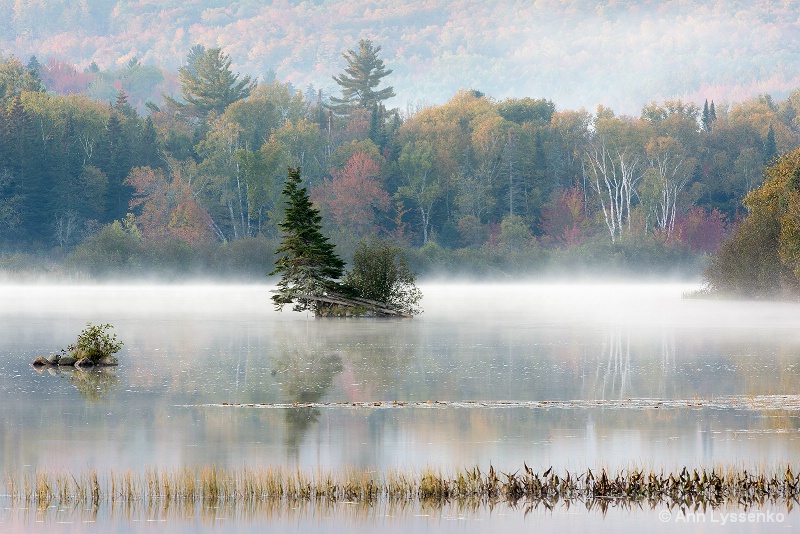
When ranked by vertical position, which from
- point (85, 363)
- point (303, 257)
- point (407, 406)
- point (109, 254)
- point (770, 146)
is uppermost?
point (770, 146)

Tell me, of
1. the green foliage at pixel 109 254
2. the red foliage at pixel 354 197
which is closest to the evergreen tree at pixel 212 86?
the red foliage at pixel 354 197

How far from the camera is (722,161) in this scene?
4727 inches

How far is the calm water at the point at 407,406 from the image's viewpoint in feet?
51.6

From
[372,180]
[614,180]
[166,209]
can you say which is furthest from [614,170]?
[166,209]

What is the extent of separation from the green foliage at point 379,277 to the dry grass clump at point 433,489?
33973 mm

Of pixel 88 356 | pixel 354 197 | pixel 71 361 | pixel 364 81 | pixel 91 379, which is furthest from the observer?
pixel 364 81

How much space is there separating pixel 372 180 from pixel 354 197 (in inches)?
154

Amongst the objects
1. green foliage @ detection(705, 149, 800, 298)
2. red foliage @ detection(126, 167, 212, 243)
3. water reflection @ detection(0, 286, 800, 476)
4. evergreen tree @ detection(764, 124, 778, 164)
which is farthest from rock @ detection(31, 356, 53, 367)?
evergreen tree @ detection(764, 124, 778, 164)

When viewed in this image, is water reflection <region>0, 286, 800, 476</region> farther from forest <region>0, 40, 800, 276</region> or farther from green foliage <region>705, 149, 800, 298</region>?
forest <region>0, 40, 800, 276</region>

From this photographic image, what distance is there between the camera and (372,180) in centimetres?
11256

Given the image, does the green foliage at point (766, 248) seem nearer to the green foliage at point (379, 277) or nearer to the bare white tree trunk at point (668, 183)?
the green foliage at point (379, 277)

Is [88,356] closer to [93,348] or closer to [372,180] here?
[93,348]

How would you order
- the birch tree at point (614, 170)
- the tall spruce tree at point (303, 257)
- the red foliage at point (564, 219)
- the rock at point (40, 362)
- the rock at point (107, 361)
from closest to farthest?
the rock at point (40, 362), the rock at point (107, 361), the tall spruce tree at point (303, 257), the birch tree at point (614, 170), the red foliage at point (564, 219)

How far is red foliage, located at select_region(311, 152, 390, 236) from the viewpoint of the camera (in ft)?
356
